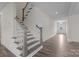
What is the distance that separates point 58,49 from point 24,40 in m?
0.61

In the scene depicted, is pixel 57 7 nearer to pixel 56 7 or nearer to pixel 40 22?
pixel 56 7

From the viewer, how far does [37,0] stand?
5.63 feet

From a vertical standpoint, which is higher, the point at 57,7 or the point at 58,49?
the point at 57,7

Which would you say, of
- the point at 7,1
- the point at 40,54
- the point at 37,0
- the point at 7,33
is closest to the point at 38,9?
the point at 37,0

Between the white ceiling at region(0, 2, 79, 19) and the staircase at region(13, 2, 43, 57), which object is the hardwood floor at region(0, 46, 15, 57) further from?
the white ceiling at region(0, 2, 79, 19)

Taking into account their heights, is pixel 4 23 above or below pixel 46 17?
below

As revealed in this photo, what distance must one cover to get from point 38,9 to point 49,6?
20 centimetres

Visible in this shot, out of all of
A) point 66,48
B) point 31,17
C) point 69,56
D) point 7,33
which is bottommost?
point 69,56

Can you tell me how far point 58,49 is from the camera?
1.69m

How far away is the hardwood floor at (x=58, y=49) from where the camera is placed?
166cm

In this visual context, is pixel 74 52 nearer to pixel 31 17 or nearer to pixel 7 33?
pixel 31 17

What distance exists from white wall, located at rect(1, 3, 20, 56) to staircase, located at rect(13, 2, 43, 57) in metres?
0.07

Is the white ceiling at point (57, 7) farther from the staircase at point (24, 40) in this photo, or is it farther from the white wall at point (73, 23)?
the staircase at point (24, 40)

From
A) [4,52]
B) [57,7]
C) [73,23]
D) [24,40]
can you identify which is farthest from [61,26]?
[4,52]
